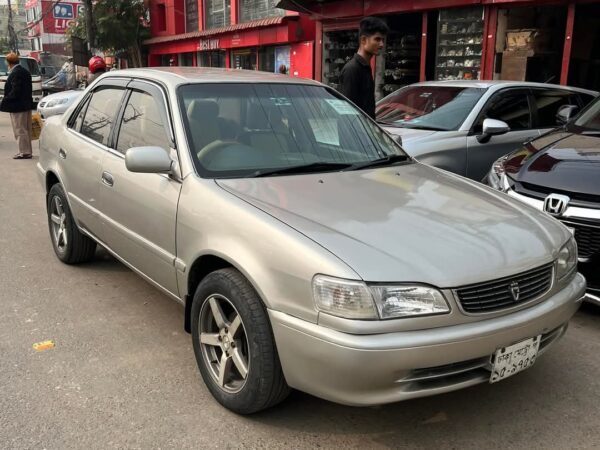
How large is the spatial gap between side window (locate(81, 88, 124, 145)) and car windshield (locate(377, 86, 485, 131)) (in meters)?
3.30

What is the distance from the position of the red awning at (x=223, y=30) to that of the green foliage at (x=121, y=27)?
0.70m

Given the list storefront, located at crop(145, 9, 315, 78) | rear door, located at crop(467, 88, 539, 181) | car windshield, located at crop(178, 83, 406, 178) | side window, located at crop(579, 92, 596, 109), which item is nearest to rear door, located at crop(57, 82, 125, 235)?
car windshield, located at crop(178, 83, 406, 178)

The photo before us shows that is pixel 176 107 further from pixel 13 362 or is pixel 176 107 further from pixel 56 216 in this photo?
pixel 56 216

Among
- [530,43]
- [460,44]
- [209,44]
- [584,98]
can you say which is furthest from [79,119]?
[209,44]

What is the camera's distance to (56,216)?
5.01 m

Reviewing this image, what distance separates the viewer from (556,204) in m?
3.90

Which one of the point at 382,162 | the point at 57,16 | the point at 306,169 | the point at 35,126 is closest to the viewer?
the point at 306,169

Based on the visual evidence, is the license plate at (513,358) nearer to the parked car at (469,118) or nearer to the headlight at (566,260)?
the headlight at (566,260)

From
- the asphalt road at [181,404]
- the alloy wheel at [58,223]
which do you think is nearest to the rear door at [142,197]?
the asphalt road at [181,404]

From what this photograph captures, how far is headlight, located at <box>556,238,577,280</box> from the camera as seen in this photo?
112 inches

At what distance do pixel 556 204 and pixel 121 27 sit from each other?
996 inches

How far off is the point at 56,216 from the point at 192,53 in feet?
68.8

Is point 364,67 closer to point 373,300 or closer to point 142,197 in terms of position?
point 142,197

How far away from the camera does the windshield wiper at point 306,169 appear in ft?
10.5
